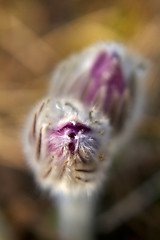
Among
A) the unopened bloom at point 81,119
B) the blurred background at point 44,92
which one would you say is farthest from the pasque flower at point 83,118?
the blurred background at point 44,92

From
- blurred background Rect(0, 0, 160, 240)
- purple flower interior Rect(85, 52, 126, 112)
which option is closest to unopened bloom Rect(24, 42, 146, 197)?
purple flower interior Rect(85, 52, 126, 112)

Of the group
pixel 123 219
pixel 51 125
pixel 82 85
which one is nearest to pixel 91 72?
pixel 82 85

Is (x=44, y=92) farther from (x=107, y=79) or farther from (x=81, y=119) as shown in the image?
(x=81, y=119)

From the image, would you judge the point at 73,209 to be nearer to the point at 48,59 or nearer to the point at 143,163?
the point at 143,163

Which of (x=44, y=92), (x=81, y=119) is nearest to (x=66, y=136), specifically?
(x=81, y=119)

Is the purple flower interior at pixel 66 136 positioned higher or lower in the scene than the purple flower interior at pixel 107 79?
lower

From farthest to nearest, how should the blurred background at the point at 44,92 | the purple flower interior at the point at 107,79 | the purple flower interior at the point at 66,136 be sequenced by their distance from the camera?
the blurred background at the point at 44,92 → the purple flower interior at the point at 107,79 → the purple flower interior at the point at 66,136

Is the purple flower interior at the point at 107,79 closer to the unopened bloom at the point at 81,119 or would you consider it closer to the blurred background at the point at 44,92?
the unopened bloom at the point at 81,119
